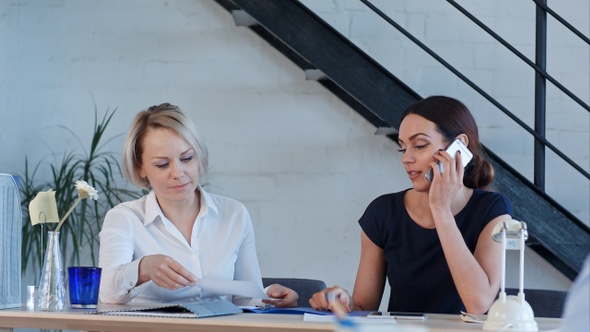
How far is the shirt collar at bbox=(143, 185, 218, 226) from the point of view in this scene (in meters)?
2.86

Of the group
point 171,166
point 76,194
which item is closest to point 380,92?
point 171,166

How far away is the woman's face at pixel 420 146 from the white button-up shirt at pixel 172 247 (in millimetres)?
598

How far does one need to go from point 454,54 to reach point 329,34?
0.70 meters

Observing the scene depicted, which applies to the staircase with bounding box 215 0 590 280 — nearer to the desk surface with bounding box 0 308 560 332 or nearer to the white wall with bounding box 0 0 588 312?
the white wall with bounding box 0 0 588 312

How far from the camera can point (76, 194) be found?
14.3 feet

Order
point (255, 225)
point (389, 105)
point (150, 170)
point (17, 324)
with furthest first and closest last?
point (255, 225) < point (389, 105) < point (150, 170) < point (17, 324)

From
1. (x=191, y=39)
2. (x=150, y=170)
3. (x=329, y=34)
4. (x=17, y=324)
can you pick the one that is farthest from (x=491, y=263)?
(x=191, y=39)

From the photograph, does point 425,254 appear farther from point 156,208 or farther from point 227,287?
point 156,208

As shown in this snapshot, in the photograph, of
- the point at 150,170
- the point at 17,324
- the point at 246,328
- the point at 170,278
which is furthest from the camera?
the point at 150,170

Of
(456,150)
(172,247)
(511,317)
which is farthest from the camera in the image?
(172,247)

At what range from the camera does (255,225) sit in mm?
4363

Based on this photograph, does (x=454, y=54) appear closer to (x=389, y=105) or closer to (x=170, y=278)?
(x=389, y=105)

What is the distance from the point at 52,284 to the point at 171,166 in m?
0.59

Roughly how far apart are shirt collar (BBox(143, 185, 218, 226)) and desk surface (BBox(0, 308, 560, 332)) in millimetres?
649
